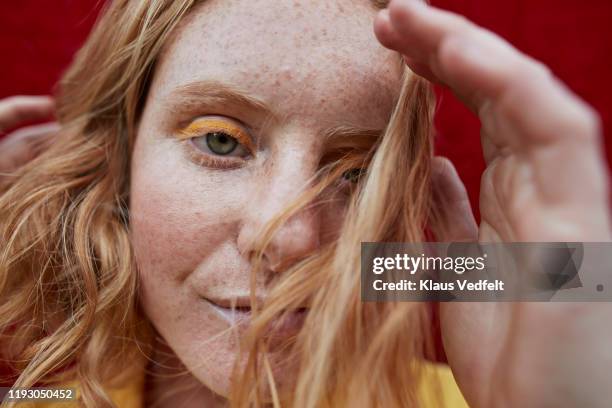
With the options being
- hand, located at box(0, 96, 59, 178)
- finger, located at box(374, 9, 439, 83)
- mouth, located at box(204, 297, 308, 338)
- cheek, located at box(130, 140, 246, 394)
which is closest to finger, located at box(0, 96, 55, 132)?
hand, located at box(0, 96, 59, 178)

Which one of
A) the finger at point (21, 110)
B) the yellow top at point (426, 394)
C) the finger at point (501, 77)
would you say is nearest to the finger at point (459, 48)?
the finger at point (501, 77)

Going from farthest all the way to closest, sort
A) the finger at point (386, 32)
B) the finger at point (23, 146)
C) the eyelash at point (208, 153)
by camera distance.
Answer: the finger at point (23, 146) → the eyelash at point (208, 153) → the finger at point (386, 32)

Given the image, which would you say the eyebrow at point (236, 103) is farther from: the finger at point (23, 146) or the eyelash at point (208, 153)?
the finger at point (23, 146)

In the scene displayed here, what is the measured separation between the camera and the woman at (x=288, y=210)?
53 centimetres

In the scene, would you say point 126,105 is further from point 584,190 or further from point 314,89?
point 584,190

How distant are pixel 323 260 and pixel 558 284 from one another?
247mm

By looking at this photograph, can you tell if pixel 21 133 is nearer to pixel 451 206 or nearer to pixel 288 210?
pixel 288 210

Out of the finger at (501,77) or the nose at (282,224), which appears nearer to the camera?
the finger at (501,77)

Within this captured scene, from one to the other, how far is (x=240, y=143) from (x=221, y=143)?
0.03m

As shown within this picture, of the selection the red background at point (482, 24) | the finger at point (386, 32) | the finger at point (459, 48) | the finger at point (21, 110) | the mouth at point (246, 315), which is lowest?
the mouth at point (246, 315)

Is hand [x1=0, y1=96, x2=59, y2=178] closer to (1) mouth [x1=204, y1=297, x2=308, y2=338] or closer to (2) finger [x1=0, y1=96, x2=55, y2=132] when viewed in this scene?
(2) finger [x1=0, y1=96, x2=55, y2=132]

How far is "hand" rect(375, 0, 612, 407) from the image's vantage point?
1.65 feet

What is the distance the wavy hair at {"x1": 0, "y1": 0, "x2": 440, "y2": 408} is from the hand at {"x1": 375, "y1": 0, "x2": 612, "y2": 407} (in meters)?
0.13

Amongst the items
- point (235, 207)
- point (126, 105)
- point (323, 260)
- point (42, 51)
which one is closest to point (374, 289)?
point (323, 260)
